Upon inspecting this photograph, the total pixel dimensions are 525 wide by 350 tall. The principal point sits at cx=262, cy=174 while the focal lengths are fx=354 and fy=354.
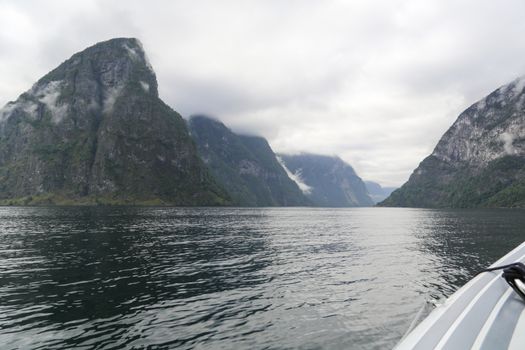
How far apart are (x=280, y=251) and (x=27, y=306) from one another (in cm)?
3534

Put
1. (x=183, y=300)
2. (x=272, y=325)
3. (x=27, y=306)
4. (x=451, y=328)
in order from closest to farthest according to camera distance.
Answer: (x=451, y=328), (x=272, y=325), (x=27, y=306), (x=183, y=300)

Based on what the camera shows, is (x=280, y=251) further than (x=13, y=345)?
Yes

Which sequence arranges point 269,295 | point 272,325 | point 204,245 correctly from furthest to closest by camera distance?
point 204,245 < point 269,295 < point 272,325

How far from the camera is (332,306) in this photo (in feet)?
86.0

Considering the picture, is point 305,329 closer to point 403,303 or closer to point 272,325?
point 272,325

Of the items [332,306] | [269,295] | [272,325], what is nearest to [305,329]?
[272,325]

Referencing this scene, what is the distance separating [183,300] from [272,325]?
8.19 metres

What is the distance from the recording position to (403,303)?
27.7 m

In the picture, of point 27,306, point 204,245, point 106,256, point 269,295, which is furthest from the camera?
point 204,245

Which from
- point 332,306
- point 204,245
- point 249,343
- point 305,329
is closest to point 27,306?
point 249,343

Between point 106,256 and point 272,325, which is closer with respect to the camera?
point 272,325

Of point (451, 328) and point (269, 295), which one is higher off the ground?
point (451, 328)

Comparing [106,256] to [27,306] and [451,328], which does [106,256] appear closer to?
[27,306]

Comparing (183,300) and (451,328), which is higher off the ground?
(451,328)
